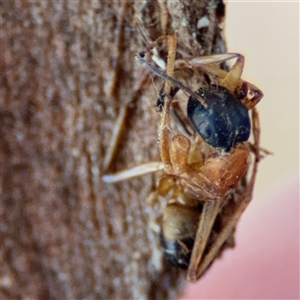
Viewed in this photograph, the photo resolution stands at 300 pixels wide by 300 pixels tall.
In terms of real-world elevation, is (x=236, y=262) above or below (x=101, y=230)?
below

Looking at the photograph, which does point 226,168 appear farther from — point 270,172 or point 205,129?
point 270,172

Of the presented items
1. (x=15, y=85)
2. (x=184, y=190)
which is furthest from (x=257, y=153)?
(x=15, y=85)

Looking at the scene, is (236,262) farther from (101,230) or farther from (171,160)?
(171,160)

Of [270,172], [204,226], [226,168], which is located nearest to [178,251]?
[204,226]

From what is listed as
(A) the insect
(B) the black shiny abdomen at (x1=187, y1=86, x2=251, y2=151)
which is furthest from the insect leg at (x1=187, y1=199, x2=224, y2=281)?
(B) the black shiny abdomen at (x1=187, y1=86, x2=251, y2=151)

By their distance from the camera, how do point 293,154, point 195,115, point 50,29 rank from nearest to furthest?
point 195,115 < point 50,29 < point 293,154

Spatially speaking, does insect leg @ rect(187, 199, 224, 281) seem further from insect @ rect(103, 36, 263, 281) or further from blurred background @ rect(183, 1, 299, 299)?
blurred background @ rect(183, 1, 299, 299)
